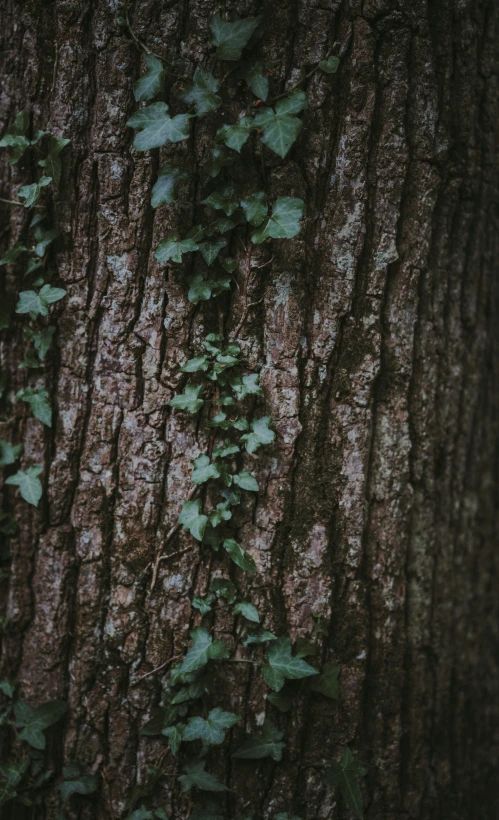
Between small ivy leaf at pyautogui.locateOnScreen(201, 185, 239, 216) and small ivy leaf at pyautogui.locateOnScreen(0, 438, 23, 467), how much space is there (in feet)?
3.13

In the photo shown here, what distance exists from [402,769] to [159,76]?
2.19 m

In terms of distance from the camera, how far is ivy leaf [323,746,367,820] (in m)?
1.51

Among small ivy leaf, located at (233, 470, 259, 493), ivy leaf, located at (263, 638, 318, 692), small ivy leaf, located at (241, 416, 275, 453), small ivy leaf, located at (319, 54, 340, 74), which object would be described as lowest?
ivy leaf, located at (263, 638, 318, 692)

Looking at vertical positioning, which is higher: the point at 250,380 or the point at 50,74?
the point at 50,74

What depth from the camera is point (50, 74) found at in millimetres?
1565

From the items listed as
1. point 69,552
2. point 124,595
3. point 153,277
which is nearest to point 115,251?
point 153,277

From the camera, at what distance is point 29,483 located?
5.29ft

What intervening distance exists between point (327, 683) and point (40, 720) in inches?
34.9

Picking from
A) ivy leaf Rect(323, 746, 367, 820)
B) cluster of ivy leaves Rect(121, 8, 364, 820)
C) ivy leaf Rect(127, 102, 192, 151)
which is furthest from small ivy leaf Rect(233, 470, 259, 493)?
ivy leaf Rect(127, 102, 192, 151)

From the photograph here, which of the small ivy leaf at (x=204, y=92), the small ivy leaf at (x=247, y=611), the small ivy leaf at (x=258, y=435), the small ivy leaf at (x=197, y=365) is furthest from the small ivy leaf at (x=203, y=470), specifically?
the small ivy leaf at (x=204, y=92)

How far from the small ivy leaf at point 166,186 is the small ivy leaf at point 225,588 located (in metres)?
1.09

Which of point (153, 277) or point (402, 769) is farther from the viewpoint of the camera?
point (402, 769)

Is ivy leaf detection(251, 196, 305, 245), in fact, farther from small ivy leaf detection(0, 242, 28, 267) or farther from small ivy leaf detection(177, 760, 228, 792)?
small ivy leaf detection(177, 760, 228, 792)

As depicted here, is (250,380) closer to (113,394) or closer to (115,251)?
(113,394)
